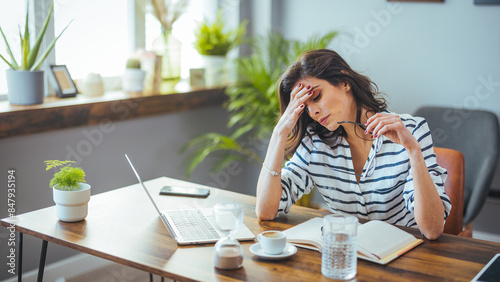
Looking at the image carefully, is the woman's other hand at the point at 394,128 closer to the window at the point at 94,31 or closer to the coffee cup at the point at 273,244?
the coffee cup at the point at 273,244

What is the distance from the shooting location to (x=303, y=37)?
12.9 ft

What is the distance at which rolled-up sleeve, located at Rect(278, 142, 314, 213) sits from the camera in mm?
1939

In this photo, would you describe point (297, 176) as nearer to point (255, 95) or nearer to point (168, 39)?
point (255, 95)

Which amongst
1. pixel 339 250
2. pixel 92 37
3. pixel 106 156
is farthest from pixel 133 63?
pixel 339 250

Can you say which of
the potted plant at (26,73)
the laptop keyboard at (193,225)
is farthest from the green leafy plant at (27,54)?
the laptop keyboard at (193,225)

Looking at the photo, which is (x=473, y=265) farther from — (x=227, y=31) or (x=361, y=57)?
(x=227, y=31)

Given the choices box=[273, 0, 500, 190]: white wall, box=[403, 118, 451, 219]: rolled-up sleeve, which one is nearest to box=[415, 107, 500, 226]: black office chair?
box=[273, 0, 500, 190]: white wall

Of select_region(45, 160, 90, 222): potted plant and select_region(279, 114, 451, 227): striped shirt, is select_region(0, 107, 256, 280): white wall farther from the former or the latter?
select_region(279, 114, 451, 227): striped shirt

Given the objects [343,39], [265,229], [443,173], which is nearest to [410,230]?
[443,173]

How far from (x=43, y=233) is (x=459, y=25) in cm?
273

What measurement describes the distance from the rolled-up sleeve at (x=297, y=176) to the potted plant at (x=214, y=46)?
5.58 feet

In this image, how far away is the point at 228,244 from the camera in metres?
1.38

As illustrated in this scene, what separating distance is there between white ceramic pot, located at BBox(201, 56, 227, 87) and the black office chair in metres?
1.29

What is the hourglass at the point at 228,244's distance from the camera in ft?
4.45
